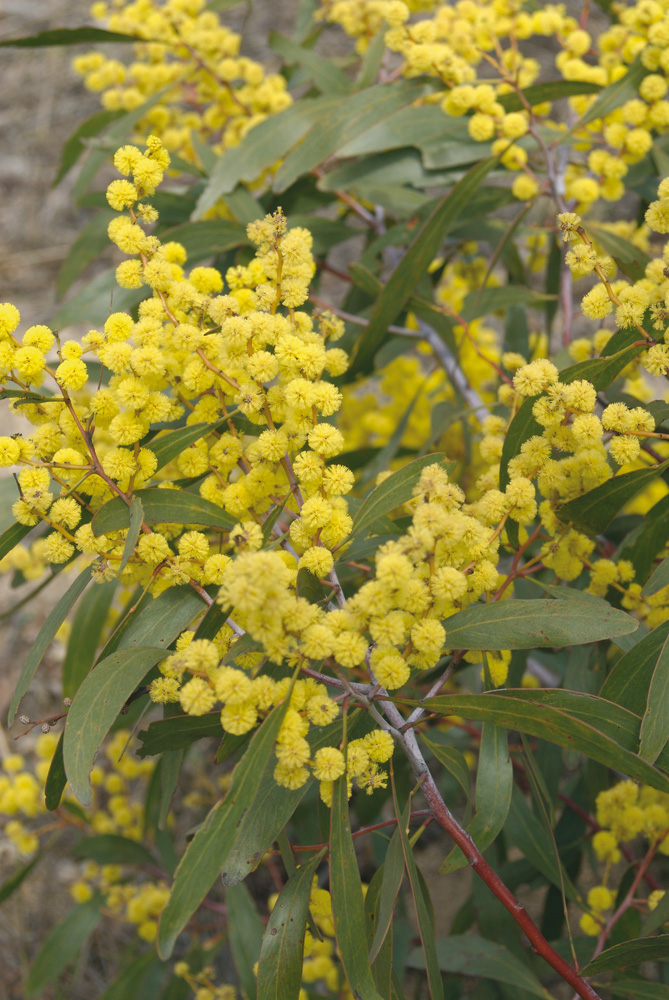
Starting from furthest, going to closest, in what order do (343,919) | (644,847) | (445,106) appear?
(644,847), (445,106), (343,919)

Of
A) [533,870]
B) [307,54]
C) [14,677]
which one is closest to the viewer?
[533,870]

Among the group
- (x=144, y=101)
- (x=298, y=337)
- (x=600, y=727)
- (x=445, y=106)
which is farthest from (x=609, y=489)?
(x=144, y=101)

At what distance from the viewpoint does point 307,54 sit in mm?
1483

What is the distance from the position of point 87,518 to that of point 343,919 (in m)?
0.46

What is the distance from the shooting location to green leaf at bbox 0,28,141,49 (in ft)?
4.34

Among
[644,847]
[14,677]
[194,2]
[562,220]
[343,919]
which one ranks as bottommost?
[644,847]

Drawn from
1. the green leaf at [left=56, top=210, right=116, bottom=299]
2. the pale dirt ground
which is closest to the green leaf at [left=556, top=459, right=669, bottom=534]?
the green leaf at [left=56, top=210, right=116, bottom=299]

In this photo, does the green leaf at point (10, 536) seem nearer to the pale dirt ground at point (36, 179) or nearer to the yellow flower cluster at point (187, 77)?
the yellow flower cluster at point (187, 77)

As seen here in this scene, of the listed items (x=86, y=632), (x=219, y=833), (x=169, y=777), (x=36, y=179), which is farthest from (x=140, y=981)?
(x=36, y=179)

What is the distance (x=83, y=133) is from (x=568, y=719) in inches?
60.9

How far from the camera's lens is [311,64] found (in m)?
1.48

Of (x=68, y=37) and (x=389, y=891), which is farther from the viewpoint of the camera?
(x=68, y=37)

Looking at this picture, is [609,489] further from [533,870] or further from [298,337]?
[533,870]

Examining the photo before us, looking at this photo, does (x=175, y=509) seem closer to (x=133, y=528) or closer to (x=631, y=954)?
(x=133, y=528)
